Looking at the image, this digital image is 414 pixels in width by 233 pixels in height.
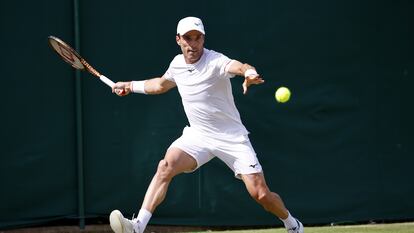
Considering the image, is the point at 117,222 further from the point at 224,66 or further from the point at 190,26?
the point at 190,26

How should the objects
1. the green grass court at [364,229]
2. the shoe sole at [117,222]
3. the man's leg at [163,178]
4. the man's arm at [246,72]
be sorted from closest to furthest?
1. the man's arm at [246,72]
2. the shoe sole at [117,222]
3. the man's leg at [163,178]
4. the green grass court at [364,229]

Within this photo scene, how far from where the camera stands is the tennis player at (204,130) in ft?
21.4

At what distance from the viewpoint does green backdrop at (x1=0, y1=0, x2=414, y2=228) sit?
27.5 ft

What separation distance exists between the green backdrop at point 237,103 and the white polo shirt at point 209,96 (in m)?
1.92

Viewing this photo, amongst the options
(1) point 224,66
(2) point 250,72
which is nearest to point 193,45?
(1) point 224,66

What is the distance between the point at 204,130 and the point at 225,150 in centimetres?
23

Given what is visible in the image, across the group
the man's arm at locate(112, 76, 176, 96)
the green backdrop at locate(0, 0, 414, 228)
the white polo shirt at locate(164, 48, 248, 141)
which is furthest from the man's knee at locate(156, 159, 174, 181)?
the green backdrop at locate(0, 0, 414, 228)

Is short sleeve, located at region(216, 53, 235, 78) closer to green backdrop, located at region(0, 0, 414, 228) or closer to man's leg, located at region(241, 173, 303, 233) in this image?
man's leg, located at region(241, 173, 303, 233)

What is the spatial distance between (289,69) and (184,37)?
2.48 metres

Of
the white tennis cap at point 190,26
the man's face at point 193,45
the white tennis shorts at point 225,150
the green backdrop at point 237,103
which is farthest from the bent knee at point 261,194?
the green backdrop at point 237,103

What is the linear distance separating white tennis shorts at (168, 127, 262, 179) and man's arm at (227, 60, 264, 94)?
0.64 metres

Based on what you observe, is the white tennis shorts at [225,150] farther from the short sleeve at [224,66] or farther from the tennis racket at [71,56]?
the tennis racket at [71,56]

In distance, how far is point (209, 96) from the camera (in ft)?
21.7

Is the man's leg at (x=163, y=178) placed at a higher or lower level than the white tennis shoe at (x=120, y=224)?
higher
